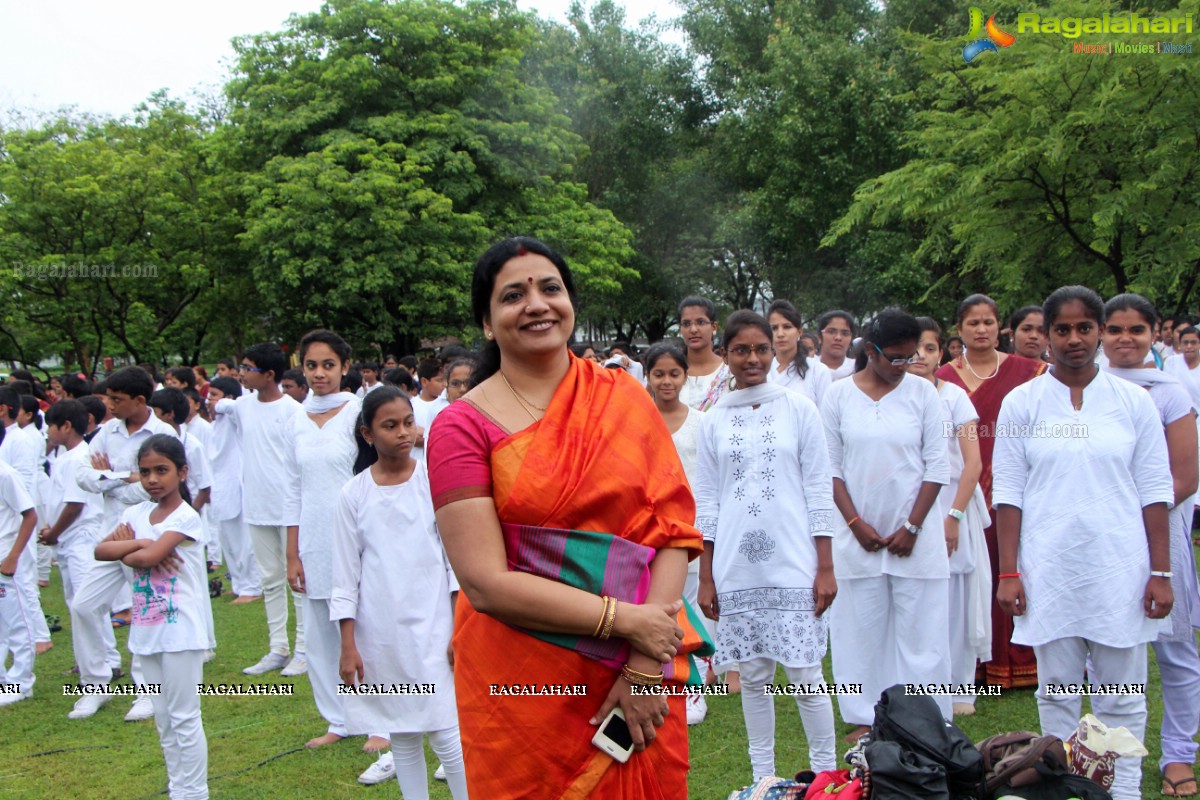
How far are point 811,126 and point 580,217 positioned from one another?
628 cm

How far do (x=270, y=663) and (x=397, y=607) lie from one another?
10.7 feet

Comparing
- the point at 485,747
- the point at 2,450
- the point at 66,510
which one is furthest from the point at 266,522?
the point at 485,747

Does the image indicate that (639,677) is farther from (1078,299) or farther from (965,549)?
(965,549)

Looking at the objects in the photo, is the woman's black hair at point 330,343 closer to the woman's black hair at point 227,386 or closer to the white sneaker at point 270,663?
the white sneaker at point 270,663

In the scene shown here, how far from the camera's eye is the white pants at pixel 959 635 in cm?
542

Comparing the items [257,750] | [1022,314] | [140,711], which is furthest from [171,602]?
[1022,314]

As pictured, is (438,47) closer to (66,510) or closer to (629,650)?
(66,510)

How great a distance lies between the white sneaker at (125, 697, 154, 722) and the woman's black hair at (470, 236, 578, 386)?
173 inches

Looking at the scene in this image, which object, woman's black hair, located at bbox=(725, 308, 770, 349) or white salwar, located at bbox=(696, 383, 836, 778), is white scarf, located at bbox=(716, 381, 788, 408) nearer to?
white salwar, located at bbox=(696, 383, 836, 778)

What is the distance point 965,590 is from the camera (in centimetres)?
546

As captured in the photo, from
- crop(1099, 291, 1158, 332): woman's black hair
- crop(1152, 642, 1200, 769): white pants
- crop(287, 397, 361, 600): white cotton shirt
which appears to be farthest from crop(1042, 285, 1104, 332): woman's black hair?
crop(287, 397, 361, 600): white cotton shirt

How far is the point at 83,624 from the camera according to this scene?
6.19 m

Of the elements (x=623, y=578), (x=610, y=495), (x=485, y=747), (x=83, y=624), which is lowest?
(x=83, y=624)

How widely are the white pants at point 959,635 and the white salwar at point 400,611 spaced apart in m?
2.89
